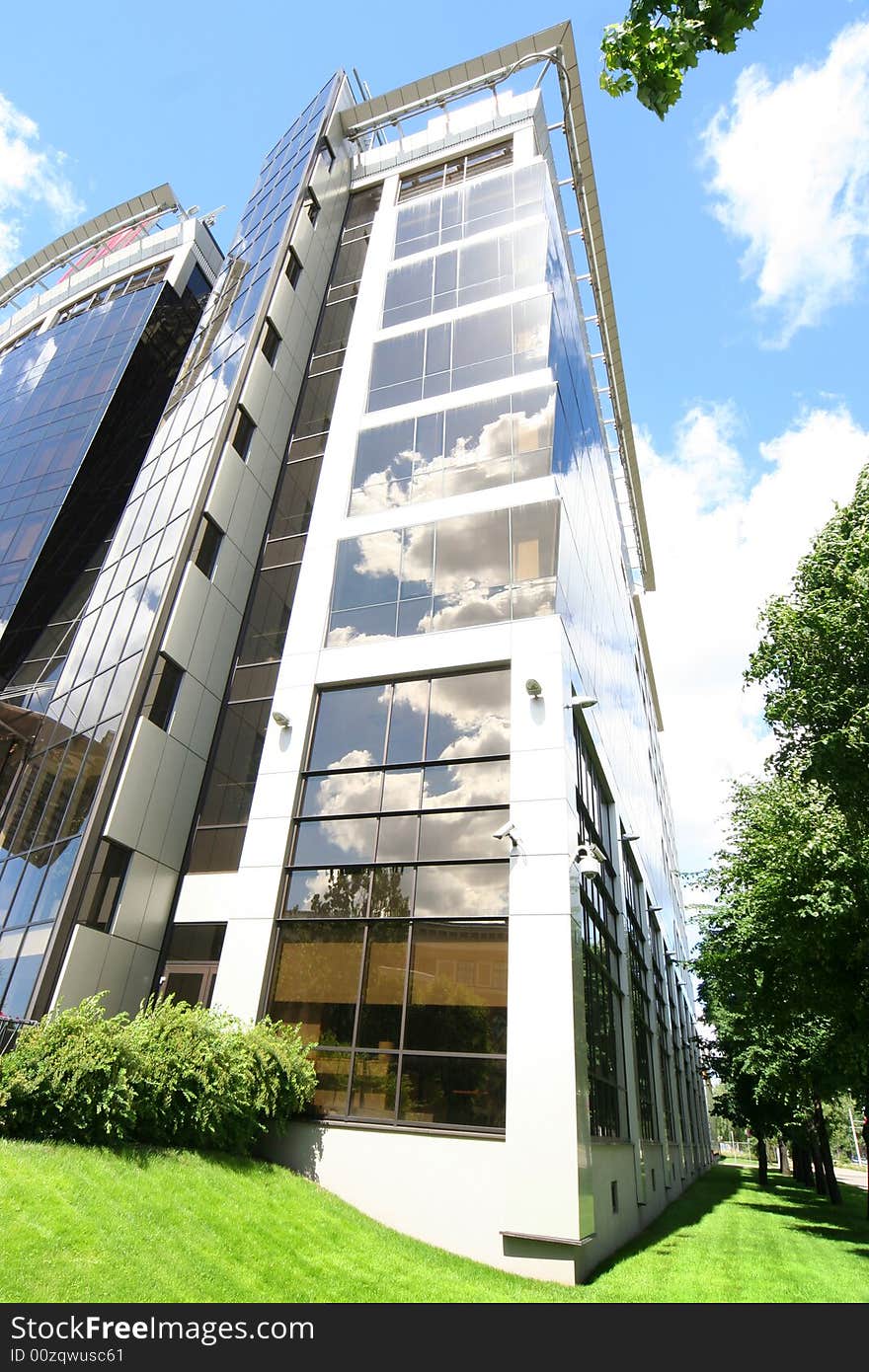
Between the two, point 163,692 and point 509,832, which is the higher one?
point 163,692

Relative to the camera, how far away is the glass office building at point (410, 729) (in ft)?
40.8

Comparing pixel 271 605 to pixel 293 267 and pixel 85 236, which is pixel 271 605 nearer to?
pixel 293 267

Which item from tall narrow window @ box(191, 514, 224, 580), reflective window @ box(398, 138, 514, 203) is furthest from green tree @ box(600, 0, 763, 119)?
reflective window @ box(398, 138, 514, 203)

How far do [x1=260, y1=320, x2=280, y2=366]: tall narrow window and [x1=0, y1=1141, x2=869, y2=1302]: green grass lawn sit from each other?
899 inches

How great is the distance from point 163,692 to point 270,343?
1322 cm

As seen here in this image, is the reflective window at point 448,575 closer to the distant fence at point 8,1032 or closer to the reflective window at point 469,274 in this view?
the reflective window at point 469,274

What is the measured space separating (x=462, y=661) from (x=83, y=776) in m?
9.84

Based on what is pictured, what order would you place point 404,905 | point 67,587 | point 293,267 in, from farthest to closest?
point 67,587, point 293,267, point 404,905

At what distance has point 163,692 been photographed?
62.7ft

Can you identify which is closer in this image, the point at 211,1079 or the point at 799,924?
the point at 211,1079

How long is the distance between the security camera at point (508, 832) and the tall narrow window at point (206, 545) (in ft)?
39.1

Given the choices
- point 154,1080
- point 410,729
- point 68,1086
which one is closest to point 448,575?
point 410,729

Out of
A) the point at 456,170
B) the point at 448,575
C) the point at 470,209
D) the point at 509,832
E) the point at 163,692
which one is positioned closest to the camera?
the point at 509,832

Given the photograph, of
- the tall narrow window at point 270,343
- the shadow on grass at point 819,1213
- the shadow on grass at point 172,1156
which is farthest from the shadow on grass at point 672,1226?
the tall narrow window at point 270,343
